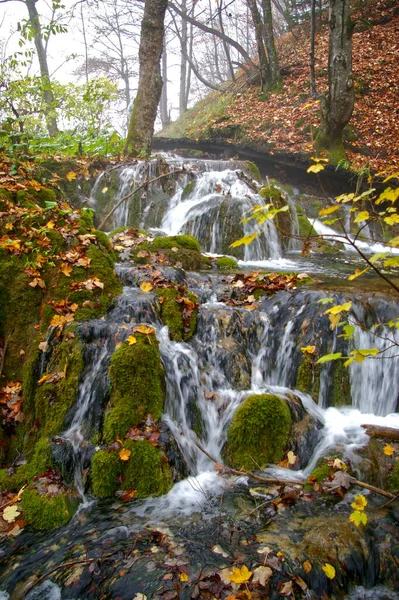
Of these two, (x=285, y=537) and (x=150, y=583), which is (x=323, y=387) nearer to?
(x=285, y=537)

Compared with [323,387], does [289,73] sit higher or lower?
higher

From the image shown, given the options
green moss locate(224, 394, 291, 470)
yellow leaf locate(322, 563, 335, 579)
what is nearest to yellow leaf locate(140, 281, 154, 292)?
green moss locate(224, 394, 291, 470)

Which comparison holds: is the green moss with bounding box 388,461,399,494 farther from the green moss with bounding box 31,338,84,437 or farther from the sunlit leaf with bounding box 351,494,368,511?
the green moss with bounding box 31,338,84,437

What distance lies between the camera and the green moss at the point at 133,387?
11.8ft

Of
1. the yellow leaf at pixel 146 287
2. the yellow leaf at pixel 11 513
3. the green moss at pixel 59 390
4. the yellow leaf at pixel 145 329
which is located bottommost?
the yellow leaf at pixel 11 513

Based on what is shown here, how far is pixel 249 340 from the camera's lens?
5.04 metres

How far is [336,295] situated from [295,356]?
3.17 ft

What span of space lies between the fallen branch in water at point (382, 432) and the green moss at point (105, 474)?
2.42 meters

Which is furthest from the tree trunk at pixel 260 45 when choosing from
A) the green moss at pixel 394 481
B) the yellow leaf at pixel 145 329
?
the green moss at pixel 394 481

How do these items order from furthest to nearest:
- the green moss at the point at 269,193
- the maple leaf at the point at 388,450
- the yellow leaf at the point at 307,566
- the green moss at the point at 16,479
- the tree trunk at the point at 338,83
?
the tree trunk at the point at 338,83 < the green moss at the point at 269,193 < the maple leaf at the point at 388,450 < the green moss at the point at 16,479 < the yellow leaf at the point at 307,566

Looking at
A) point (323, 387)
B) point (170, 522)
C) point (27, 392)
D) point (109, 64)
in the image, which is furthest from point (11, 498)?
point (109, 64)

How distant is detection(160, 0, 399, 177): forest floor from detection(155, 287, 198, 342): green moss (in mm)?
8501

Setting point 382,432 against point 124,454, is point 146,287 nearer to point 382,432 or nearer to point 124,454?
point 124,454

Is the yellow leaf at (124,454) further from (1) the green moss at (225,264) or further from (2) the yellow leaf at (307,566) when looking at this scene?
(1) the green moss at (225,264)
